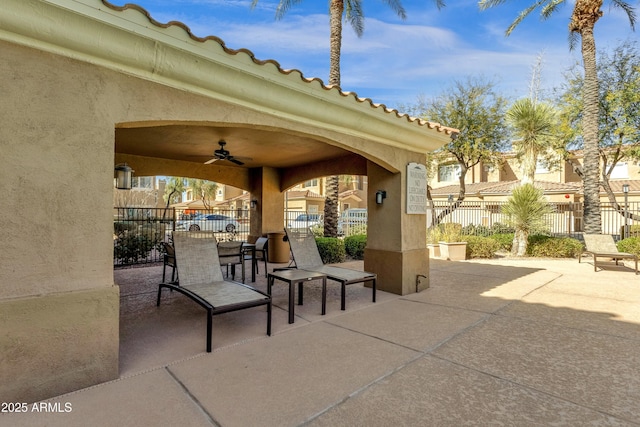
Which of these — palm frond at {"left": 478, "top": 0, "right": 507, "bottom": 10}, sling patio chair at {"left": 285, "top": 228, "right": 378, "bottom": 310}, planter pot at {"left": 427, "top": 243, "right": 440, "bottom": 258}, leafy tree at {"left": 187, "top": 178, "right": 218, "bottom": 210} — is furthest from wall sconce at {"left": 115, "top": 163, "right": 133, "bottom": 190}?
leafy tree at {"left": 187, "top": 178, "right": 218, "bottom": 210}

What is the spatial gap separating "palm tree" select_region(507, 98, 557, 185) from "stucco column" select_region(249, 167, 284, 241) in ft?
38.9

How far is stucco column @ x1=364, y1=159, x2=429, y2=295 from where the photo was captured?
6594 millimetres

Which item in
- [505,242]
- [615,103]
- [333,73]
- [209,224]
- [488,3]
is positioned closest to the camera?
[333,73]

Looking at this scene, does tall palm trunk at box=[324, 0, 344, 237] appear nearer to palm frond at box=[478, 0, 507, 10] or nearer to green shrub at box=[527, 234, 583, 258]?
palm frond at box=[478, 0, 507, 10]

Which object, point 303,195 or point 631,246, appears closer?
point 631,246

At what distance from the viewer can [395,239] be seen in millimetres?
6664

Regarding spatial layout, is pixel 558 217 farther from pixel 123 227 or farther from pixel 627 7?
pixel 123 227

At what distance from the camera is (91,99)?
3.09 m

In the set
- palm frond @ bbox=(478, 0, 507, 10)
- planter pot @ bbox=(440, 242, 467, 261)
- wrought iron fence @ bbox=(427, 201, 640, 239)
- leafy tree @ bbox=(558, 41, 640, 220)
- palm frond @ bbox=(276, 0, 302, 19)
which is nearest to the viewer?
planter pot @ bbox=(440, 242, 467, 261)

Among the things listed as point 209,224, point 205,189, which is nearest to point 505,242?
point 209,224

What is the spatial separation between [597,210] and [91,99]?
16.3m

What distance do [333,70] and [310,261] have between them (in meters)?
8.88

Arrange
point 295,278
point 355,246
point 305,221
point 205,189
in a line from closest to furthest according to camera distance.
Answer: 1. point 295,278
2. point 355,246
3. point 305,221
4. point 205,189

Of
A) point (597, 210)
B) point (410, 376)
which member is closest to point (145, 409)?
point (410, 376)
